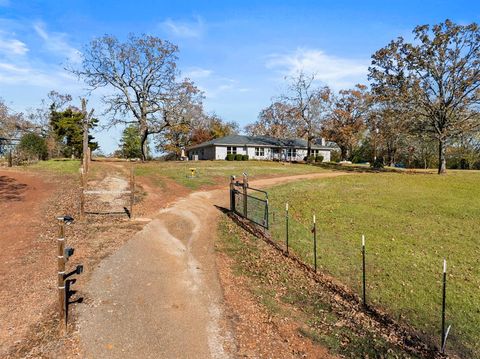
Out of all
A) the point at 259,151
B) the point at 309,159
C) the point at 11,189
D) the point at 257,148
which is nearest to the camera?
the point at 11,189

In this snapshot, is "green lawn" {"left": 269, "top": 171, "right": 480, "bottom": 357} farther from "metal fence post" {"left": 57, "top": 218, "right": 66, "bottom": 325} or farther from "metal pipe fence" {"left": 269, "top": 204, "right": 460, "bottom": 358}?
"metal fence post" {"left": 57, "top": 218, "right": 66, "bottom": 325}

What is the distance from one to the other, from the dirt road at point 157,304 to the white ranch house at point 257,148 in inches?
1666

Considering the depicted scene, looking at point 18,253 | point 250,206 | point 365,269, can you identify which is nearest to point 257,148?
point 250,206

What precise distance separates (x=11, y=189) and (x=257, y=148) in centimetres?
4083

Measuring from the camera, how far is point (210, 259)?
35.9 feet

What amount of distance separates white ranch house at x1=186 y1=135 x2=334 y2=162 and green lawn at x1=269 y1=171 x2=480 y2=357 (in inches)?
1215

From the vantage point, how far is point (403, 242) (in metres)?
13.3

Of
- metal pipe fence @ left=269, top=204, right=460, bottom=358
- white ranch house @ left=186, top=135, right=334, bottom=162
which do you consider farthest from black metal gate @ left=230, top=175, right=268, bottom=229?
white ranch house @ left=186, top=135, right=334, bottom=162

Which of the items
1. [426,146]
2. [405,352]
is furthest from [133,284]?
[426,146]

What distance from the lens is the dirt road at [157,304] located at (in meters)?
6.39

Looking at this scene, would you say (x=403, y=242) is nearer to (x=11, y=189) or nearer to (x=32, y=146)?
(x=11, y=189)

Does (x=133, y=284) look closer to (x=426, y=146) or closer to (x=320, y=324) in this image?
(x=320, y=324)

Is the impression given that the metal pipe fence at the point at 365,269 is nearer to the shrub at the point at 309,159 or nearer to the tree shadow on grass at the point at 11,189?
the tree shadow on grass at the point at 11,189

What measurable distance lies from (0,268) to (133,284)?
3.76 meters
